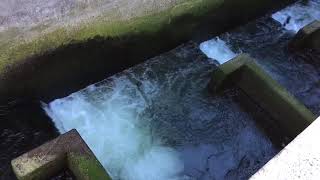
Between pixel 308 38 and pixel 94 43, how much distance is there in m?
3.36

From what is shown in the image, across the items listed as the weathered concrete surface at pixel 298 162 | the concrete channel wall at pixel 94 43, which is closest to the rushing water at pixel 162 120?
the concrete channel wall at pixel 94 43

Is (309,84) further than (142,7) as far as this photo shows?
Yes

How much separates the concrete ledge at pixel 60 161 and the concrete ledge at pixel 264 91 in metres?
2.26

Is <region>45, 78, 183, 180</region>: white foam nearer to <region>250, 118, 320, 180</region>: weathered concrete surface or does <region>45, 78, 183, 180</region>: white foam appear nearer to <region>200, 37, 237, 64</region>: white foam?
<region>200, 37, 237, 64</region>: white foam

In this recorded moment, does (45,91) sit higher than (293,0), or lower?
higher

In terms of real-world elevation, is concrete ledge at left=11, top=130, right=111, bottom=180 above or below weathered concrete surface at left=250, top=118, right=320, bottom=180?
above

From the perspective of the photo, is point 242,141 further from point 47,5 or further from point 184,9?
point 47,5

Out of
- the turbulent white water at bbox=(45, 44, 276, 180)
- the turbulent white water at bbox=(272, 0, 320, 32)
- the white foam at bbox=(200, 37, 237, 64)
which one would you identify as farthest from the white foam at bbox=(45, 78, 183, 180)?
the turbulent white water at bbox=(272, 0, 320, 32)

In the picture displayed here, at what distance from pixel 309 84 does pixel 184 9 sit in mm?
2242

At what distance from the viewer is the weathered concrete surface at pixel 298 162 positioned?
82.6 inches

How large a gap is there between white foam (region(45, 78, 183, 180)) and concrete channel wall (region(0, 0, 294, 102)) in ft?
0.66

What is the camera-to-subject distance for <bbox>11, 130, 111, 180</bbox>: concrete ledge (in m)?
3.84

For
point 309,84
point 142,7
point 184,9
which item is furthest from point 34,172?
point 309,84

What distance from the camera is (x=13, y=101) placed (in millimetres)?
4801
